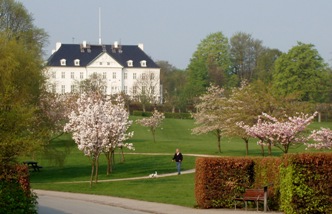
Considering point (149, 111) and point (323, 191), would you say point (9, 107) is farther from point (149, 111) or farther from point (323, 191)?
point (149, 111)

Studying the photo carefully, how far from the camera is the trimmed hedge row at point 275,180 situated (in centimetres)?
2236

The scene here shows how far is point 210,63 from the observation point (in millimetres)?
127750

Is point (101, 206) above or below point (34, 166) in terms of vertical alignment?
below

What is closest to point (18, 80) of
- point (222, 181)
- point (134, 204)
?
point (134, 204)

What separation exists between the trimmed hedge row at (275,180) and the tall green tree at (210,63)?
9090 centimetres

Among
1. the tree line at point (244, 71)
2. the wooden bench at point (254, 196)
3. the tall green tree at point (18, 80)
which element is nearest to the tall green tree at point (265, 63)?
the tree line at point (244, 71)

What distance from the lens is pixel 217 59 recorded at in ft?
432

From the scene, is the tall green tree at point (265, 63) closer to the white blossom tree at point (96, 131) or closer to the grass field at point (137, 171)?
the grass field at point (137, 171)

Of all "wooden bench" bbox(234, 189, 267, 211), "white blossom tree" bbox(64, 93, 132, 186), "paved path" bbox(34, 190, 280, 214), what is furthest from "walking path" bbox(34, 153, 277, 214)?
"white blossom tree" bbox(64, 93, 132, 186)

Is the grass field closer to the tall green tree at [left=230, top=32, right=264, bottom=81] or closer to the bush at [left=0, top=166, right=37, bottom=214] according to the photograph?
the bush at [left=0, top=166, right=37, bottom=214]

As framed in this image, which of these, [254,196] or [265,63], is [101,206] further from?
[265,63]

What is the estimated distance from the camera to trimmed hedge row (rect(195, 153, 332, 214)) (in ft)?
73.4

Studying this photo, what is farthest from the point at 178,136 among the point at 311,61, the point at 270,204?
the point at 270,204

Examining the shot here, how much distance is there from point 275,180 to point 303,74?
80275mm
